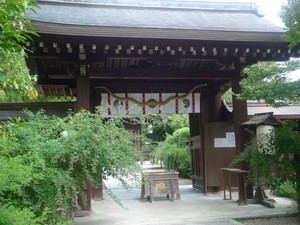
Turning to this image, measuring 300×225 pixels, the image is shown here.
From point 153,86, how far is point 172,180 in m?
2.76

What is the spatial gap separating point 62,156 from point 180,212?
376 centimetres

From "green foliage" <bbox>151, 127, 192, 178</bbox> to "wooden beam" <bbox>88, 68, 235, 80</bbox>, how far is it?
8.05 meters

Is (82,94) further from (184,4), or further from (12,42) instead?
(184,4)

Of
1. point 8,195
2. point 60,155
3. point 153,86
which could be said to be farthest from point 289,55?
point 8,195

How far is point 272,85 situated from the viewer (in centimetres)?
582

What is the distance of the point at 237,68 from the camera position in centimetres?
775

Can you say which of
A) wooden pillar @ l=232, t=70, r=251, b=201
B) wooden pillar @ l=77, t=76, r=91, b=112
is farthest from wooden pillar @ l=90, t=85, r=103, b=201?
wooden pillar @ l=232, t=70, r=251, b=201

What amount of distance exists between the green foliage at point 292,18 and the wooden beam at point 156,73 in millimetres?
2404

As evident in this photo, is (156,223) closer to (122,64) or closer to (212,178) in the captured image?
(212,178)

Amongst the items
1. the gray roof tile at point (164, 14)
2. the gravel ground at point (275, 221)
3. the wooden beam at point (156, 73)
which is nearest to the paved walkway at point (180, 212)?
the gravel ground at point (275, 221)

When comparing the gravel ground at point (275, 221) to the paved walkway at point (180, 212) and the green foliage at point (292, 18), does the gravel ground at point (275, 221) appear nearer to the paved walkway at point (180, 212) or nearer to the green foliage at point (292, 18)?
the paved walkway at point (180, 212)

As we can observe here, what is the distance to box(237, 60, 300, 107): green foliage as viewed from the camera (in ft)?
18.4

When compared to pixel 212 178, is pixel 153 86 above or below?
above

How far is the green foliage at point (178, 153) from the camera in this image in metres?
15.4
